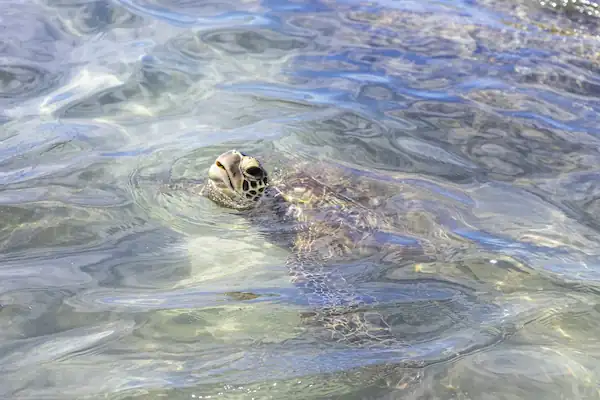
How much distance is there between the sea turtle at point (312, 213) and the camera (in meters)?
3.76

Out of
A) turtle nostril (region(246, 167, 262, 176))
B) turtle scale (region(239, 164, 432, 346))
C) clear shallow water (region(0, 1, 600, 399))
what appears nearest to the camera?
clear shallow water (region(0, 1, 600, 399))

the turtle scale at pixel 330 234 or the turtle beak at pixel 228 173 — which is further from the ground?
the turtle beak at pixel 228 173

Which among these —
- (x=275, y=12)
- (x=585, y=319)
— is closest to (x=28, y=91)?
(x=275, y=12)

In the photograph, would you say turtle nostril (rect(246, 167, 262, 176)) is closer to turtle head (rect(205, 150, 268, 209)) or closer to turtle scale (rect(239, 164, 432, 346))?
turtle head (rect(205, 150, 268, 209))

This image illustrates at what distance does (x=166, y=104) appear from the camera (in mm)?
5871

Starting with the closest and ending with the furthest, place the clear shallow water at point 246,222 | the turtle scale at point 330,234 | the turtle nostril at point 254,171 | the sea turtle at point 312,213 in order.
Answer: the clear shallow water at point 246,222 < the turtle scale at point 330,234 < the sea turtle at point 312,213 < the turtle nostril at point 254,171

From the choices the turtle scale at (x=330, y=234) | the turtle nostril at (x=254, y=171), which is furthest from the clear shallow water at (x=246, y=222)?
the turtle nostril at (x=254, y=171)

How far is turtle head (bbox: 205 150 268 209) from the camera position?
439cm

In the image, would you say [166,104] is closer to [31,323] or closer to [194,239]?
[194,239]

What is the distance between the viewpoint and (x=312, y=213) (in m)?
4.43

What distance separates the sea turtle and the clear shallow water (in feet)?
0.46

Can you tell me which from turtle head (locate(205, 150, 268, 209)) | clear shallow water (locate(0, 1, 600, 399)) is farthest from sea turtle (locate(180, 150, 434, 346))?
clear shallow water (locate(0, 1, 600, 399))

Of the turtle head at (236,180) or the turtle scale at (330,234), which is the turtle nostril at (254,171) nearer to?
the turtle head at (236,180)

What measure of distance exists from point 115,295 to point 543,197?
340cm
